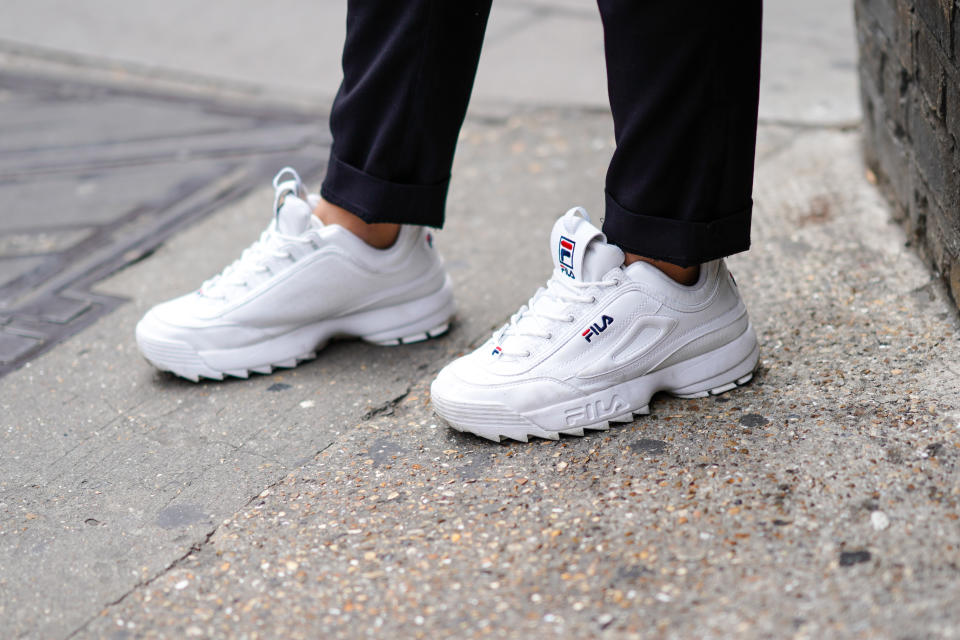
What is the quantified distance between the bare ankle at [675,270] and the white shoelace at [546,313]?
0.16ft

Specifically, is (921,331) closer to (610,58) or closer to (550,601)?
(610,58)

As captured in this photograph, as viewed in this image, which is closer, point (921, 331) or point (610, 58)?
point (610, 58)

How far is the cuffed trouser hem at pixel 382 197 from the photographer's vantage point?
1.45 metres

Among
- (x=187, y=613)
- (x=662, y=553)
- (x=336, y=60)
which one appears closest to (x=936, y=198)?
(x=662, y=553)

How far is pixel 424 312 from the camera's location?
1604 millimetres

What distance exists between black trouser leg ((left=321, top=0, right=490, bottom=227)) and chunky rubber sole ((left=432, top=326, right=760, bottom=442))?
1.15 ft

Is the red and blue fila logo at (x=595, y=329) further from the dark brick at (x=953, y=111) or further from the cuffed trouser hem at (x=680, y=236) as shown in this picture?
the dark brick at (x=953, y=111)

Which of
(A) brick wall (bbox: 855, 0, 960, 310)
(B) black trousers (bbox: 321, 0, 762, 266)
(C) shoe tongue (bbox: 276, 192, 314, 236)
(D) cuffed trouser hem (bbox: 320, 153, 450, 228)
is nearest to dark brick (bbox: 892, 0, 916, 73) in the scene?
(A) brick wall (bbox: 855, 0, 960, 310)

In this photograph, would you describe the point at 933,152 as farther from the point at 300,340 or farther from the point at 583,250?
the point at 300,340

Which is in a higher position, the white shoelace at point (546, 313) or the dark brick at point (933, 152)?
the dark brick at point (933, 152)

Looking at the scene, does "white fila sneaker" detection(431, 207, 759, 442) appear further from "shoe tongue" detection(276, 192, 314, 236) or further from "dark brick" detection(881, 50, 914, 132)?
"dark brick" detection(881, 50, 914, 132)

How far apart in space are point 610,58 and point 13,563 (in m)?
0.97

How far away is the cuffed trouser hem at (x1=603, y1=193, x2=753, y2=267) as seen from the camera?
120 cm

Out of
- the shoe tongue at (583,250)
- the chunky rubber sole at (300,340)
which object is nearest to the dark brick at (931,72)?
the shoe tongue at (583,250)
